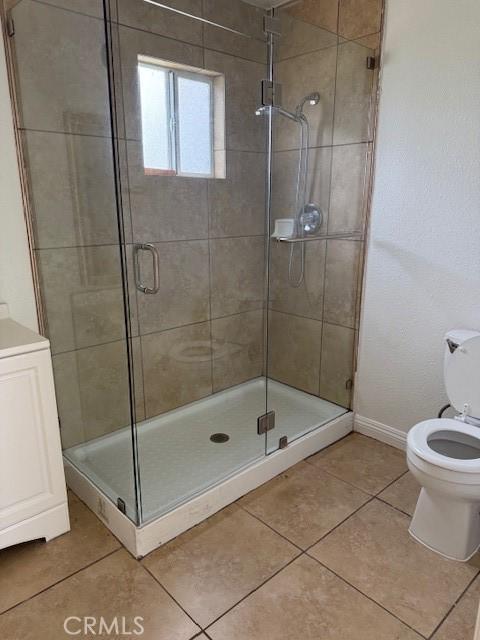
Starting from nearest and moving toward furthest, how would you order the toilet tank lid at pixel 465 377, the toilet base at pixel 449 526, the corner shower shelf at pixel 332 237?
1. the toilet base at pixel 449 526
2. the toilet tank lid at pixel 465 377
3. the corner shower shelf at pixel 332 237

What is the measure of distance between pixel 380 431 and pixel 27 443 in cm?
191

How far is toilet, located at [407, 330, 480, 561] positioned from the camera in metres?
1.72

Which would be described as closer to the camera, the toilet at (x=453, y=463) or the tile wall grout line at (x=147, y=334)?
the toilet at (x=453, y=463)

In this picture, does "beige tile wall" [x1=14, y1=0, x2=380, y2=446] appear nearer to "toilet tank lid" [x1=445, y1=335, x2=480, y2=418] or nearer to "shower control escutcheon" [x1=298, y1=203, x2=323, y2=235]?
"shower control escutcheon" [x1=298, y1=203, x2=323, y2=235]

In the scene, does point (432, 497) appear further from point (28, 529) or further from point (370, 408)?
point (28, 529)

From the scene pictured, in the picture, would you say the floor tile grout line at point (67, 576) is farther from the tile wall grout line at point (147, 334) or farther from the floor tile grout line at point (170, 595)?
the tile wall grout line at point (147, 334)

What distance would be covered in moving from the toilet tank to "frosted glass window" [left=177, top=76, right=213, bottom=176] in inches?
62.2

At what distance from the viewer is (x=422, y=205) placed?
2268mm

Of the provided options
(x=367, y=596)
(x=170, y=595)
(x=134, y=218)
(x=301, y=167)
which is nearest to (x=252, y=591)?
(x=170, y=595)

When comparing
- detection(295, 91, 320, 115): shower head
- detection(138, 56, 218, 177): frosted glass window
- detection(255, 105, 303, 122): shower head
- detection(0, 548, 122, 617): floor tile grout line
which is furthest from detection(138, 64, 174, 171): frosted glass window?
detection(0, 548, 122, 617): floor tile grout line

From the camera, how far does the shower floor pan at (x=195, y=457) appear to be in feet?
6.22

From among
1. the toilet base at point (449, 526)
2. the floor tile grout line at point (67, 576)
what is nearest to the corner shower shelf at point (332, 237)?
the toilet base at point (449, 526)

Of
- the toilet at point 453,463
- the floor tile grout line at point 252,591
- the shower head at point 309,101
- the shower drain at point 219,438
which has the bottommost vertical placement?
the floor tile grout line at point 252,591

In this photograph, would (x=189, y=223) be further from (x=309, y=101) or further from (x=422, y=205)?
(x=422, y=205)
